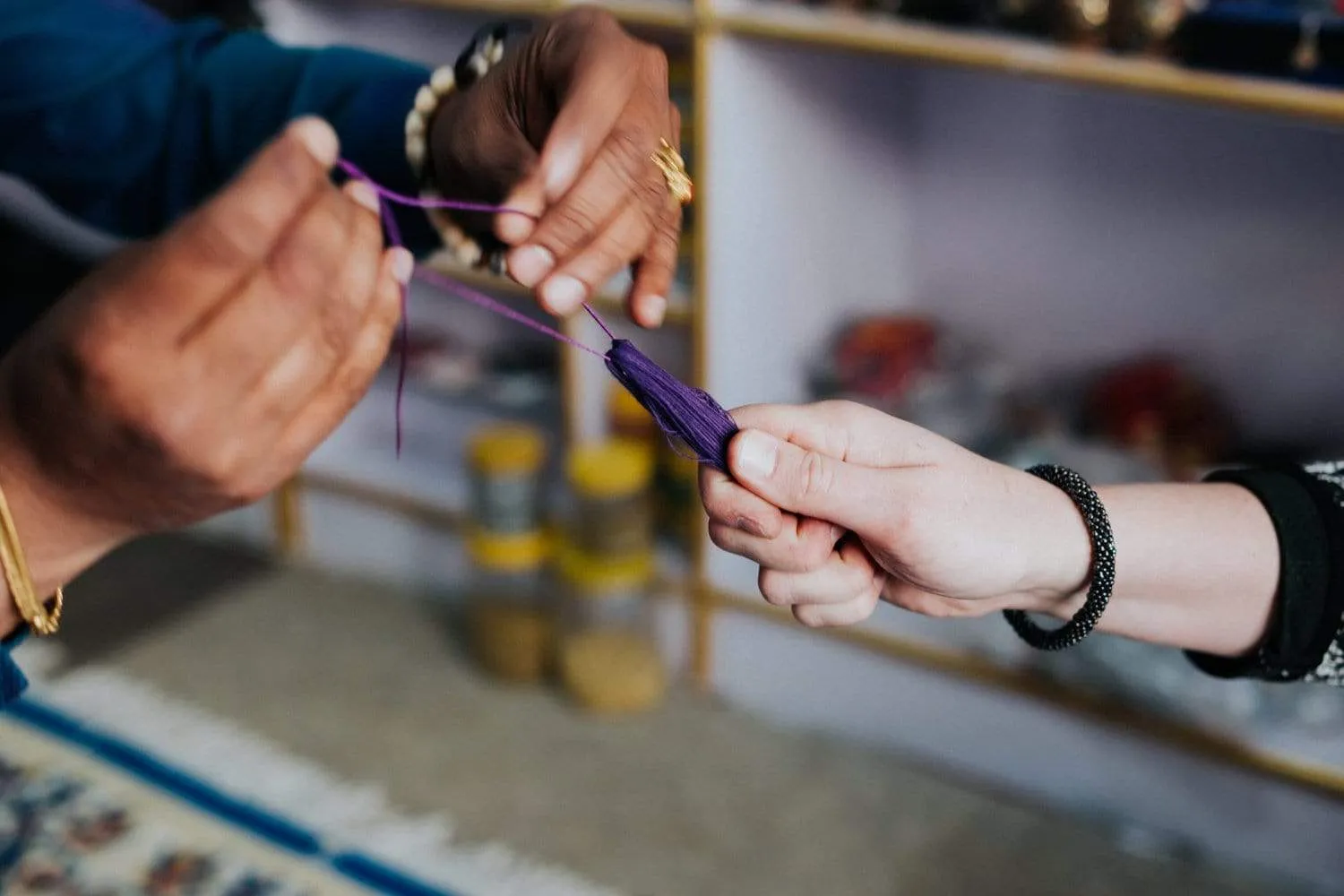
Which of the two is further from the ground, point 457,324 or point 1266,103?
point 1266,103

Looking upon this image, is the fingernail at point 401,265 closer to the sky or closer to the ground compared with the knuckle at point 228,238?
closer to the ground

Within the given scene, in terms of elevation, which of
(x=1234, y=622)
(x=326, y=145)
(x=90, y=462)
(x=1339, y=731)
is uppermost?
(x=326, y=145)

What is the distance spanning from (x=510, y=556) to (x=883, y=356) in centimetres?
55

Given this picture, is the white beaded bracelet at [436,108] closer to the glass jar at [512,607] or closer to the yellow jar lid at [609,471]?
the yellow jar lid at [609,471]

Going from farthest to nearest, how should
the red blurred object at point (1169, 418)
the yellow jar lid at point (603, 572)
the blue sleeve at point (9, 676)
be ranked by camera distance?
the yellow jar lid at point (603, 572) < the red blurred object at point (1169, 418) < the blue sleeve at point (9, 676)

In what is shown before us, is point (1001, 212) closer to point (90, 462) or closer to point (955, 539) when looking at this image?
point (955, 539)

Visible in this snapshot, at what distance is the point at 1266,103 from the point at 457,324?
1.21m

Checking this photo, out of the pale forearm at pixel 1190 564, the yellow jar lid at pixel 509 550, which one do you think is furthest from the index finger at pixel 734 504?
the yellow jar lid at pixel 509 550

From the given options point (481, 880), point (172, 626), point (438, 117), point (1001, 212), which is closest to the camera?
point (438, 117)

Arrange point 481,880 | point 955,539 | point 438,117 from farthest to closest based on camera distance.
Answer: point 481,880 < point 438,117 < point 955,539

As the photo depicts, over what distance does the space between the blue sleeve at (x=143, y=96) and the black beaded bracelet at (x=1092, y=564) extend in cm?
58

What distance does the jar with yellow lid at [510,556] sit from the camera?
5.55ft

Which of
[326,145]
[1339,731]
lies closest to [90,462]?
[326,145]

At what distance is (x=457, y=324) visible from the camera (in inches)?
79.0
